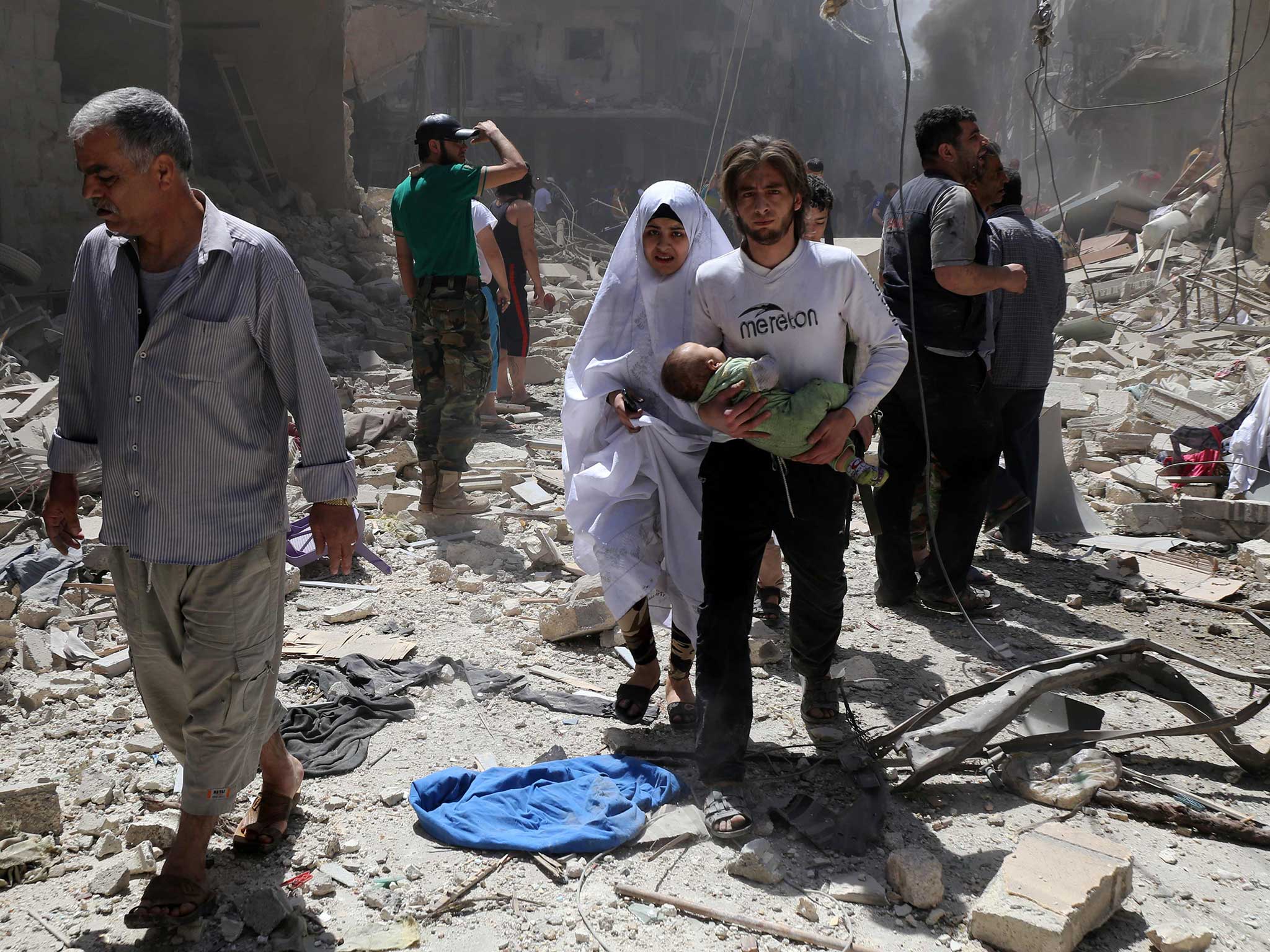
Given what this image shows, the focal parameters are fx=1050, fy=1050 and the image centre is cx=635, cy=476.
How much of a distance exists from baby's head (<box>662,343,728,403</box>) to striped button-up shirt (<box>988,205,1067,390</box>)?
8.74ft

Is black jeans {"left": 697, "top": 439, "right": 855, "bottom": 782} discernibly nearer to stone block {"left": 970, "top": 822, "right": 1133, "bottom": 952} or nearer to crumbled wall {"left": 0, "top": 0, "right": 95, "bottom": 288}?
stone block {"left": 970, "top": 822, "right": 1133, "bottom": 952}

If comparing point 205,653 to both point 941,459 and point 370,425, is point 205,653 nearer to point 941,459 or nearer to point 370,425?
point 941,459

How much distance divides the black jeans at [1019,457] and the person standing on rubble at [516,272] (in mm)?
3799

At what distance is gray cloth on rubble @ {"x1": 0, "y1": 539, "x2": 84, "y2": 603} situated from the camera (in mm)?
4883

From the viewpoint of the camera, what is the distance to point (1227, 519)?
5996 mm

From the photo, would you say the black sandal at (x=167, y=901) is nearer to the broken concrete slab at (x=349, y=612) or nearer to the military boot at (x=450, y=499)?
the broken concrete slab at (x=349, y=612)

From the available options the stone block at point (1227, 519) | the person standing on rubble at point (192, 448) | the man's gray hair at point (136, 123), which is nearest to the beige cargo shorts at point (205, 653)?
the person standing on rubble at point (192, 448)

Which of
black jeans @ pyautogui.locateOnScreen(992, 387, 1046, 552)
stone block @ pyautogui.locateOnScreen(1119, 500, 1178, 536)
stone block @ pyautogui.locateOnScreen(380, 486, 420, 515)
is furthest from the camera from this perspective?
stone block @ pyautogui.locateOnScreen(380, 486, 420, 515)

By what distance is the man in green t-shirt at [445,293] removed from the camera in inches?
227

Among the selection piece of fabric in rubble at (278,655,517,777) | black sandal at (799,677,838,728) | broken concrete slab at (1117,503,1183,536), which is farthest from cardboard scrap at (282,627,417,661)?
broken concrete slab at (1117,503,1183,536)

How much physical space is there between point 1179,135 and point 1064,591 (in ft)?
85.3

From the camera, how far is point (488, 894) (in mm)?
2783

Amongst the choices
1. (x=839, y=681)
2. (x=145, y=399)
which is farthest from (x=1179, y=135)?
(x=145, y=399)

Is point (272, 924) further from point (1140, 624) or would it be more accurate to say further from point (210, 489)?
point (1140, 624)
